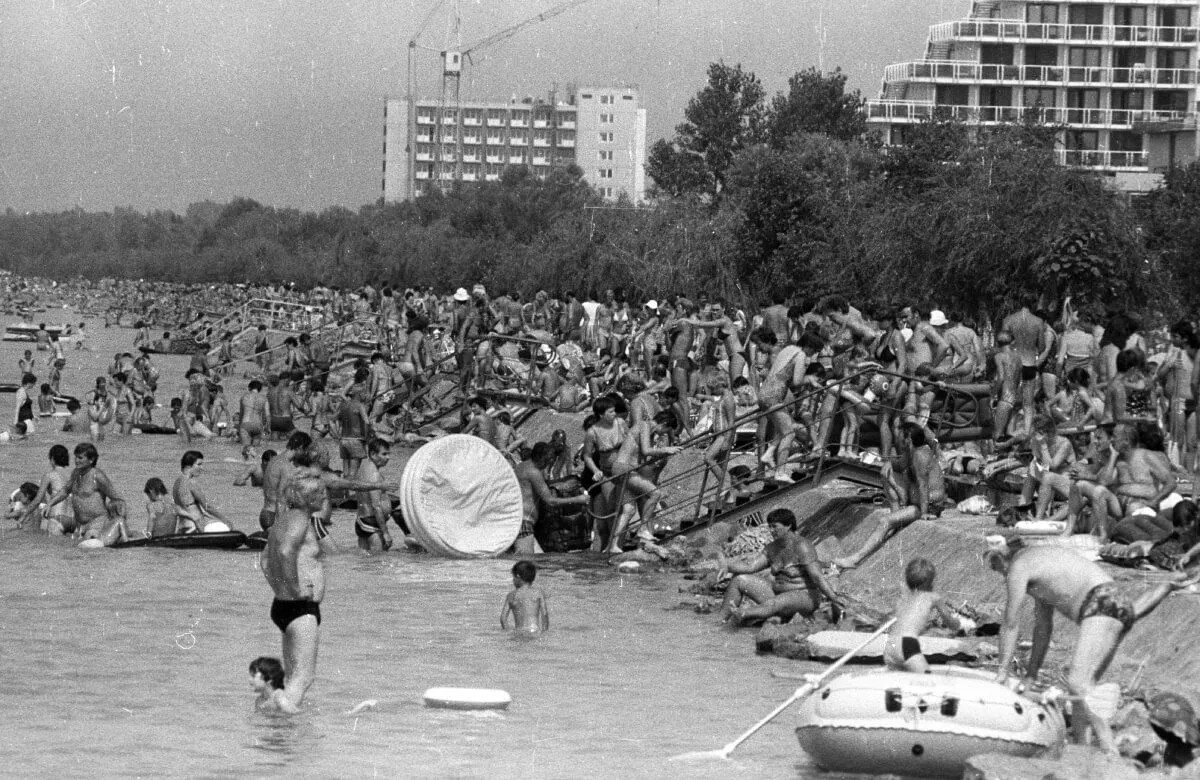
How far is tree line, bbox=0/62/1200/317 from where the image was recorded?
1251 inches

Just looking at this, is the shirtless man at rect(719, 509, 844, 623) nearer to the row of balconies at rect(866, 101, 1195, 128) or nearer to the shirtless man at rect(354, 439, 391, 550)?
the shirtless man at rect(354, 439, 391, 550)

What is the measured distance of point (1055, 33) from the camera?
→ 9962 cm

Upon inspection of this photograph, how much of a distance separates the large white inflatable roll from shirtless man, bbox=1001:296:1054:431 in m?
5.36

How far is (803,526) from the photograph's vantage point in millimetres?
19922

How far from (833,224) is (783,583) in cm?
3164

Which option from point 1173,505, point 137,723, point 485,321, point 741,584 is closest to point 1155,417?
point 1173,505

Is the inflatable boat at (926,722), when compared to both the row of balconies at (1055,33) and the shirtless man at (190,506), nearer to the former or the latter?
the shirtless man at (190,506)

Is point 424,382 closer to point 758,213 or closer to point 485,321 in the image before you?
point 485,321

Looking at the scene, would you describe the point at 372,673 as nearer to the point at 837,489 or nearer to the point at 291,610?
the point at 291,610

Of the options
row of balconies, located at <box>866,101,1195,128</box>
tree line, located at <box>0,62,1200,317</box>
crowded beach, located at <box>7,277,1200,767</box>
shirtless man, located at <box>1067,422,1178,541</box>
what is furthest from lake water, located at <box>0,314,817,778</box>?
Answer: row of balconies, located at <box>866,101,1195,128</box>

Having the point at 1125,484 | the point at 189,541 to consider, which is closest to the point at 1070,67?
the point at 189,541

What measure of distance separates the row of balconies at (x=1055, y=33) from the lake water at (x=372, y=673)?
8384 centimetres

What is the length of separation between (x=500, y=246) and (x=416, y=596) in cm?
7852

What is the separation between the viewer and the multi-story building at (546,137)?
192 meters
